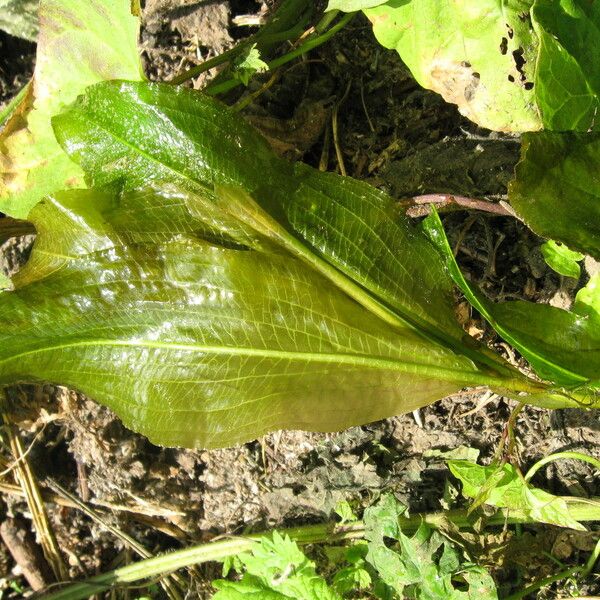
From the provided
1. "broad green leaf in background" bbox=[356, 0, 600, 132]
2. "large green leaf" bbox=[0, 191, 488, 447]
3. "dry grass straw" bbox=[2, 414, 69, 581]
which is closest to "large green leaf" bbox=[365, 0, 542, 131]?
"broad green leaf in background" bbox=[356, 0, 600, 132]

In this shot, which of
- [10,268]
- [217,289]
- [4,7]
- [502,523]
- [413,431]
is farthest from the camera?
[10,268]

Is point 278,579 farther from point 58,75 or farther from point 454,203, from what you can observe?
point 58,75

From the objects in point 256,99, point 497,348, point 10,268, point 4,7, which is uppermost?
point 4,7

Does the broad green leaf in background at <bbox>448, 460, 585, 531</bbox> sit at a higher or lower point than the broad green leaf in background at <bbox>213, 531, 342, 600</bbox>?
higher

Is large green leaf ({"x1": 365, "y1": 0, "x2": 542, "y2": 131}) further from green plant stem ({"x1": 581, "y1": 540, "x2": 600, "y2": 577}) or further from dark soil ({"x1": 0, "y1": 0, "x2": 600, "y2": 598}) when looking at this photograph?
green plant stem ({"x1": 581, "y1": 540, "x2": 600, "y2": 577})

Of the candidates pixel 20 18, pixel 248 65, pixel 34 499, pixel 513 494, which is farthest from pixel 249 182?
pixel 34 499

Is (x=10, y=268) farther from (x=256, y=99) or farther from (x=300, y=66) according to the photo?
(x=300, y=66)

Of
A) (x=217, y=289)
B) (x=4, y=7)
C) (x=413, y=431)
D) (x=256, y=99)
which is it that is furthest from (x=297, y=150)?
(x=4, y=7)
